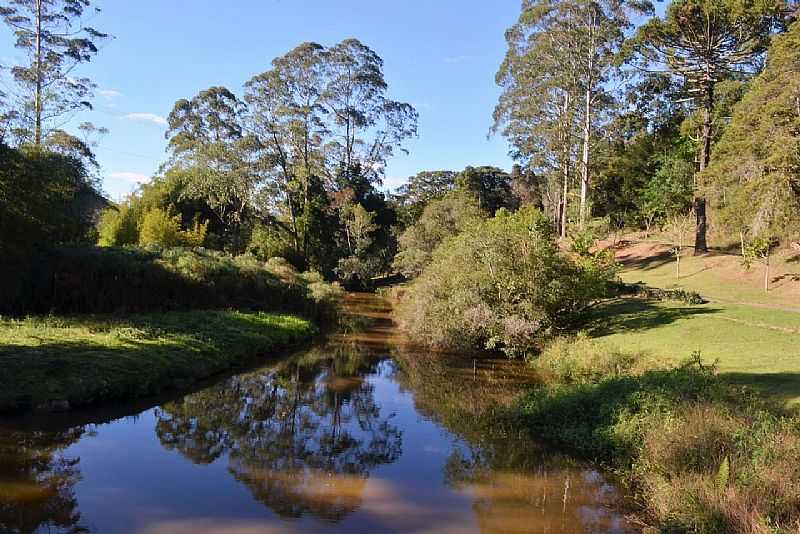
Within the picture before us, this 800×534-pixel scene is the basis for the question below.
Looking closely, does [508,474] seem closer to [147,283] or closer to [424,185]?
[147,283]

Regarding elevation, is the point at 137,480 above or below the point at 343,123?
below

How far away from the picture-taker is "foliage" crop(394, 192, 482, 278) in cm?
3728

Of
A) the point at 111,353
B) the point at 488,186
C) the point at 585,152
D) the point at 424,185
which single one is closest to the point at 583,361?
the point at 111,353

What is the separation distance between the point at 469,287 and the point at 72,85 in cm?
2134

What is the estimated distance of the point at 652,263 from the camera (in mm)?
33719

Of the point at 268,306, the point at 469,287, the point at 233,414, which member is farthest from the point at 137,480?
the point at 268,306

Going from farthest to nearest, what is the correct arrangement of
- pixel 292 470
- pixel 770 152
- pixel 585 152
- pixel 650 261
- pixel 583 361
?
1. pixel 650 261
2. pixel 585 152
3. pixel 770 152
4. pixel 583 361
5. pixel 292 470

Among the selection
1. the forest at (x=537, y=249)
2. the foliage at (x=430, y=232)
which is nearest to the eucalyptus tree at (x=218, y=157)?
the forest at (x=537, y=249)

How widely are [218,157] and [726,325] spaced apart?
3324 centimetres

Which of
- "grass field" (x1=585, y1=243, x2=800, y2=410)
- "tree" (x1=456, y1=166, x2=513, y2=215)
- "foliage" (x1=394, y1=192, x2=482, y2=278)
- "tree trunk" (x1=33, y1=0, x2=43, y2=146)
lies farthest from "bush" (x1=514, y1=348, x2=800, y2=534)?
"tree" (x1=456, y1=166, x2=513, y2=215)

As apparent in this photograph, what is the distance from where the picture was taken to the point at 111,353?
46.2 feet

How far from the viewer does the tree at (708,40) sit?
26359 millimetres

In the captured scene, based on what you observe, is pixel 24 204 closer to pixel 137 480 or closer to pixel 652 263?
pixel 137 480

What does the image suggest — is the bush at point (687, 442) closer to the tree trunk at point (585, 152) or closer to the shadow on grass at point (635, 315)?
the shadow on grass at point (635, 315)
